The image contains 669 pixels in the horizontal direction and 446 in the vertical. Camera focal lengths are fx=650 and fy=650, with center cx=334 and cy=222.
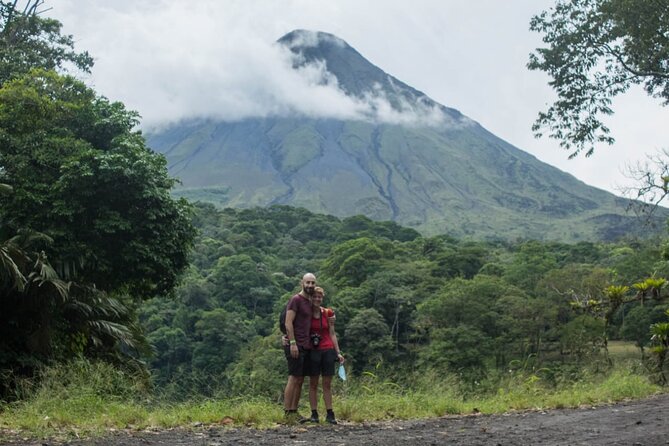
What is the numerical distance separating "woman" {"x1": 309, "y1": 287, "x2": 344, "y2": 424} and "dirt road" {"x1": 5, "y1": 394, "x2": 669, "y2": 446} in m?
0.38

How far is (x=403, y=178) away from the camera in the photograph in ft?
506

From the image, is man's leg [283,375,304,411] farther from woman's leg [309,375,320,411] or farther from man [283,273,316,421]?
woman's leg [309,375,320,411]

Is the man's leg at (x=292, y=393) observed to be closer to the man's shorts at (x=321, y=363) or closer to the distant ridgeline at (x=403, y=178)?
the man's shorts at (x=321, y=363)

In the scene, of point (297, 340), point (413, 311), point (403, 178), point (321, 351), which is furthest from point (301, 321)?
point (403, 178)

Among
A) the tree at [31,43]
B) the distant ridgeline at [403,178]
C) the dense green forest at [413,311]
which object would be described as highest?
the distant ridgeline at [403,178]

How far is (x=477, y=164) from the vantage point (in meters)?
166

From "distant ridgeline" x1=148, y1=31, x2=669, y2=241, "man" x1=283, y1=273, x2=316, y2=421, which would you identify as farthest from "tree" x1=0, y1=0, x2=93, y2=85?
"distant ridgeline" x1=148, y1=31, x2=669, y2=241

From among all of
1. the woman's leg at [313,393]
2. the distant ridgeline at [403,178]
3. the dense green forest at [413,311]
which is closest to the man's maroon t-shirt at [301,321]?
the woman's leg at [313,393]

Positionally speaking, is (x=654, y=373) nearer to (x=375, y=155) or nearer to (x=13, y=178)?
(x=13, y=178)

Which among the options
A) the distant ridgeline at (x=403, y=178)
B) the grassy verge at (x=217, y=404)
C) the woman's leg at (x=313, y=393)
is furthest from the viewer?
the distant ridgeline at (x=403, y=178)

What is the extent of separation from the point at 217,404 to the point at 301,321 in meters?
1.17

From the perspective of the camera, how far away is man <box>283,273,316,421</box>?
5.79m

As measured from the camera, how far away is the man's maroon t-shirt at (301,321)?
19.3 feet

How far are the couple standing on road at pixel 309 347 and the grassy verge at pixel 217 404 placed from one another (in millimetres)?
317
